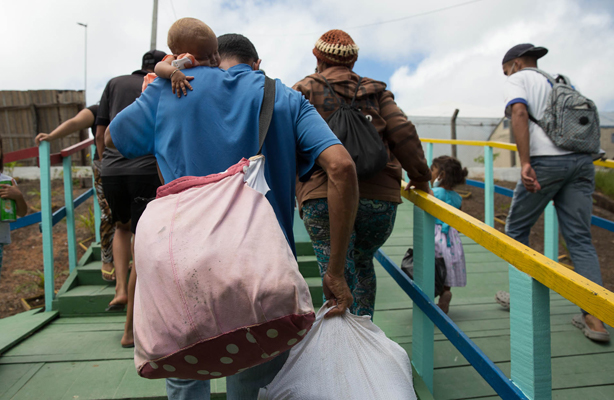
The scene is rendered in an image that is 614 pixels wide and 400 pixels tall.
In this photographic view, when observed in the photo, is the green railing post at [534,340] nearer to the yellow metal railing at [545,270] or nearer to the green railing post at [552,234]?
the yellow metal railing at [545,270]

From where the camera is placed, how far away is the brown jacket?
198cm

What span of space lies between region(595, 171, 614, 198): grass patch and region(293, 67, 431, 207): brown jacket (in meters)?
7.46

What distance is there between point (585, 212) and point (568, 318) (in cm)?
72

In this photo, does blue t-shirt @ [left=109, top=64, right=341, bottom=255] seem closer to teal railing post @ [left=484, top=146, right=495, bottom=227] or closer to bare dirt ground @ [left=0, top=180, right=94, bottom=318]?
teal railing post @ [left=484, top=146, right=495, bottom=227]

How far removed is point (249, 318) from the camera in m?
0.97

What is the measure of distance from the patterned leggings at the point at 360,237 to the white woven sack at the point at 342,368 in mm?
428

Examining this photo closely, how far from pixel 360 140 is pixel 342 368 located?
91cm

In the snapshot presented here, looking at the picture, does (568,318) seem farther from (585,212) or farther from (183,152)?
(183,152)

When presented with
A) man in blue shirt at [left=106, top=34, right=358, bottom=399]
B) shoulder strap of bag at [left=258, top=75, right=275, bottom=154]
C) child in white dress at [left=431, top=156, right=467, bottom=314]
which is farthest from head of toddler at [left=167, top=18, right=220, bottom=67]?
child in white dress at [left=431, top=156, right=467, bottom=314]

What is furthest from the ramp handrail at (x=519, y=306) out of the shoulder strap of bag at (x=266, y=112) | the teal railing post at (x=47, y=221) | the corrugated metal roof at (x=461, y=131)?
the corrugated metal roof at (x=461, y=131)

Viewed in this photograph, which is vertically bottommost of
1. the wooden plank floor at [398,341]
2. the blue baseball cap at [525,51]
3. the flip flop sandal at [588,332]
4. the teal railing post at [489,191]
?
the wooden plank floor at [398,341]

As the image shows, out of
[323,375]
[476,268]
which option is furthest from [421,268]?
[476,268]

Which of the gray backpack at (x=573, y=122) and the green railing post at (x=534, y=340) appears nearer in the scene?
the green railing post at (x=534, y=340)

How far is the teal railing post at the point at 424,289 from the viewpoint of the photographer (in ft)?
7.07
